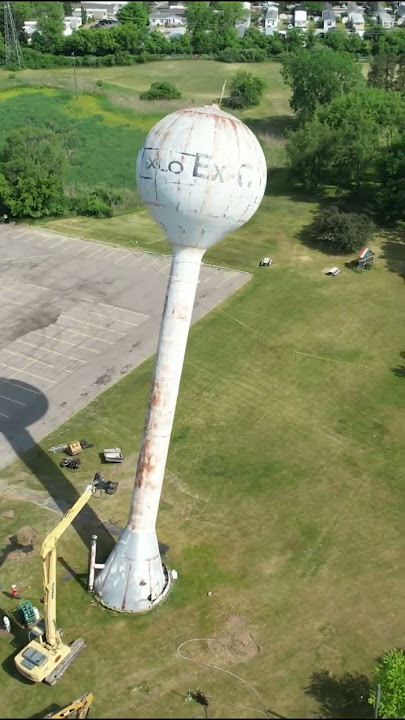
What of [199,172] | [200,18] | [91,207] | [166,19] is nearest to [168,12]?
[166,19]

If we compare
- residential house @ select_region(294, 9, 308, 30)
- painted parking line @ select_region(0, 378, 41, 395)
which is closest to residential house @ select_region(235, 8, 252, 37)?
residential house @ select_region(294, 9, 308, 30)

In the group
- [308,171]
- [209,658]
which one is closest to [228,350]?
[209,658]

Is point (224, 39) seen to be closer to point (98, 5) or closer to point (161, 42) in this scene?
point (161, 42)

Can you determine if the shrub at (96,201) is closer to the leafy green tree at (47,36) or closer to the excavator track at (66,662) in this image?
the excavator track at (66,662)

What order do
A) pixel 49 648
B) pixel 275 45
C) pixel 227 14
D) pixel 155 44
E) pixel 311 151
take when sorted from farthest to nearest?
pixel 227 14
pixel 155 44
pixel 275 45
pixel 311 151
pixel 49 648

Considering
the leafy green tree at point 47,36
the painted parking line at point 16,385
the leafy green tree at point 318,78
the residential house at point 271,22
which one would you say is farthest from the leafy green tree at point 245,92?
the painted parking line at point 16,385

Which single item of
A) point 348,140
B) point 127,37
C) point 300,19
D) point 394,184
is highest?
point 300,19
